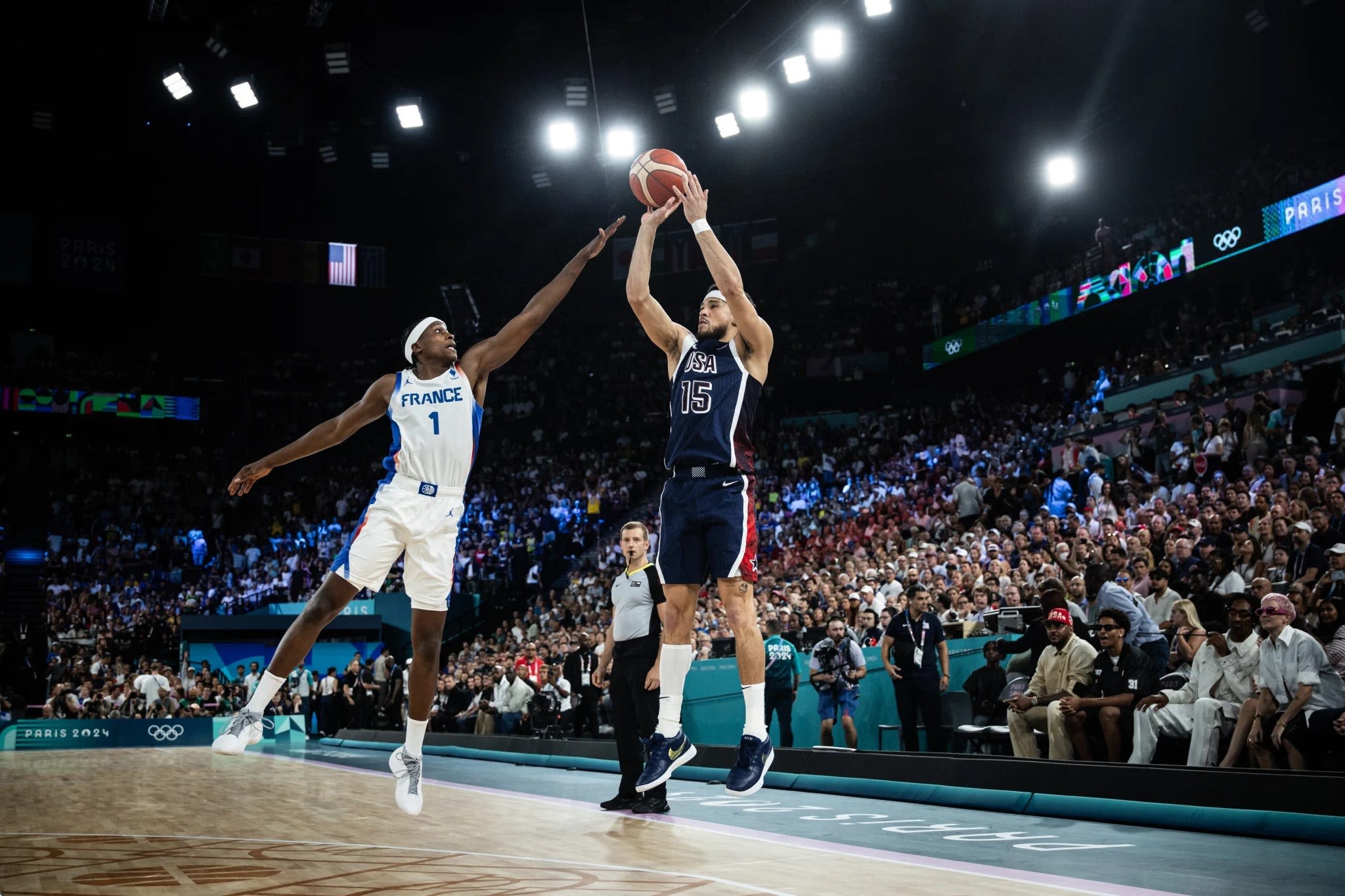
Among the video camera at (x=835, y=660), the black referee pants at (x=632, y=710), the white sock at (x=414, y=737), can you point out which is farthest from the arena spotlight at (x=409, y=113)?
the white sock at (x=414, y=737)

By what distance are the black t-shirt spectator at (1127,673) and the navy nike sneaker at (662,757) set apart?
3675 mm

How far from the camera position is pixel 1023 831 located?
5949 mm

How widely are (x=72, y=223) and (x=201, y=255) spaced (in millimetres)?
3315

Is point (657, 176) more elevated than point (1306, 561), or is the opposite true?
point (657, 176)

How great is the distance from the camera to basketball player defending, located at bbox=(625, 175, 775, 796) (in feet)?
16.4

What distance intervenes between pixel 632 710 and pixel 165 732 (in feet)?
49.8

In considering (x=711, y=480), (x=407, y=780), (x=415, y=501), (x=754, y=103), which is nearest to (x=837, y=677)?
(x=711, y=480)

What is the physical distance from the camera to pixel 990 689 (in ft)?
30.2

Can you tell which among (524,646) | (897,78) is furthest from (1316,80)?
(524,646)

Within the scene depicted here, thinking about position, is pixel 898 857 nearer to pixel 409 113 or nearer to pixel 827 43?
pixel 827 43

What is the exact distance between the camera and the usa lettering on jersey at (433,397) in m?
5.27

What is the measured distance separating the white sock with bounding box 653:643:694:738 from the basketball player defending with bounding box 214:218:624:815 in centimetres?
109

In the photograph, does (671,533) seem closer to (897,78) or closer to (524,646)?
(524,646)

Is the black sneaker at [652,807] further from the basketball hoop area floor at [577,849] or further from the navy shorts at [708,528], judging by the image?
the navy shorts at [708,528]
